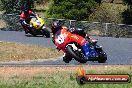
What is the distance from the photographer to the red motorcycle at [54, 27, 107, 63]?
37.3 ft

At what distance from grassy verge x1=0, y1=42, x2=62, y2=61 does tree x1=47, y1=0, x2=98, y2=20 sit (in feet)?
41.9

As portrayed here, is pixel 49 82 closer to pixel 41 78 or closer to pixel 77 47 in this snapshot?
pixel 41 78

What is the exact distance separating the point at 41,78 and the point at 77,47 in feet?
7.16

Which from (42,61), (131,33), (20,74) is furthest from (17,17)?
(20,74)

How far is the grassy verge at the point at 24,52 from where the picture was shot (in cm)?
1973

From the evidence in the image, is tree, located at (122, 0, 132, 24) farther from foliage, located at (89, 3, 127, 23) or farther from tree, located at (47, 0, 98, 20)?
tree, located at (47, 0, 98, 20)

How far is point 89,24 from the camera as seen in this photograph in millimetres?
33938

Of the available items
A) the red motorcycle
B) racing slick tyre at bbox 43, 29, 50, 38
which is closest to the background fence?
racing slick tyre at bbox 43, 29, 50, 38

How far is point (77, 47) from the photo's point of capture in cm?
→ 1180

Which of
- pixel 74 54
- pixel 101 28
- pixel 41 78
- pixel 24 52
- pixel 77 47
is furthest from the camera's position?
pixel 101 28

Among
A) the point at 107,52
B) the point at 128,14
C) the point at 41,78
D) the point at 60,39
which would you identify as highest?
the point at 60,39

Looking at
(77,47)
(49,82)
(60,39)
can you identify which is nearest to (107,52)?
(49,82)

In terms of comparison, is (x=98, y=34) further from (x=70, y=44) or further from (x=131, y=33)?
(x=70, y=44)

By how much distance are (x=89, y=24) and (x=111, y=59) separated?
14602 mm
